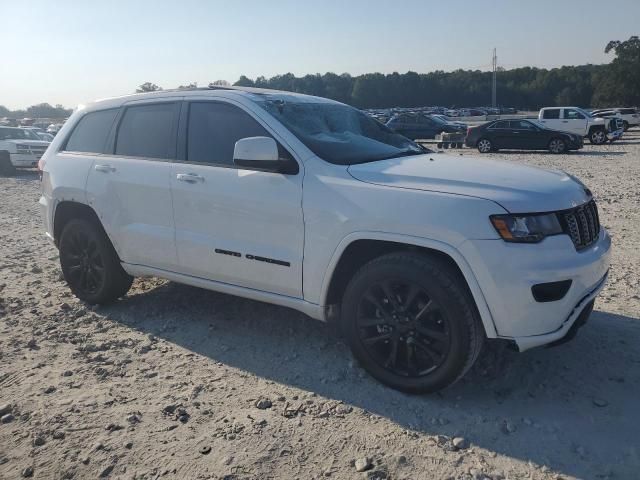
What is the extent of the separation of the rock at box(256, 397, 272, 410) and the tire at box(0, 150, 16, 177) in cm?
1828

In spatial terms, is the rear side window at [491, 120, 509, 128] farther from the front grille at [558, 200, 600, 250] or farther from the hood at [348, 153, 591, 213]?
the front grille at [558, 200, 600, 250]

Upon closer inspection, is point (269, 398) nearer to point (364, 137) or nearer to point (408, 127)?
point (364, 137)

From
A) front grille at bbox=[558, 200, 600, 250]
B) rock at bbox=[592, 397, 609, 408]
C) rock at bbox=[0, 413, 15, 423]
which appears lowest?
rock at bbox=[0, 413, 15, 423]

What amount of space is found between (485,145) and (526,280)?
832 inches

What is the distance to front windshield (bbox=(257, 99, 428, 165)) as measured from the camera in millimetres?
3939

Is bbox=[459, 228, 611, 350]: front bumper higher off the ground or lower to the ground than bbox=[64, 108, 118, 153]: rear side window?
lower

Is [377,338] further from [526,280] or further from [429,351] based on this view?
[526,280]

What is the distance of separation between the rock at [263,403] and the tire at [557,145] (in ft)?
68.1

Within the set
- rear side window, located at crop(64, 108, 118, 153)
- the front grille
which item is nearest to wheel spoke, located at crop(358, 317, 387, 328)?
the front grille

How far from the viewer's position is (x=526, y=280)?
3064 millimetres

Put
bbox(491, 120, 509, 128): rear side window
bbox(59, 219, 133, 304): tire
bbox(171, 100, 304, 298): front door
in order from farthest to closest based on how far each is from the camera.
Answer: bbox(491, 120, 509, 128): rear side window, bbox(59, 219, 133, 304): tire, bbox(171, 100, 304, 298): front door

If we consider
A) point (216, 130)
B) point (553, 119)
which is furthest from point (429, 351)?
point (553, 119)

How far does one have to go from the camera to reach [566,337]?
338 centimetres

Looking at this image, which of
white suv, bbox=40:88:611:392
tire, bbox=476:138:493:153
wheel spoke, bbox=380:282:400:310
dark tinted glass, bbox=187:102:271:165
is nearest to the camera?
white suv, bbox=40:88:611:392
